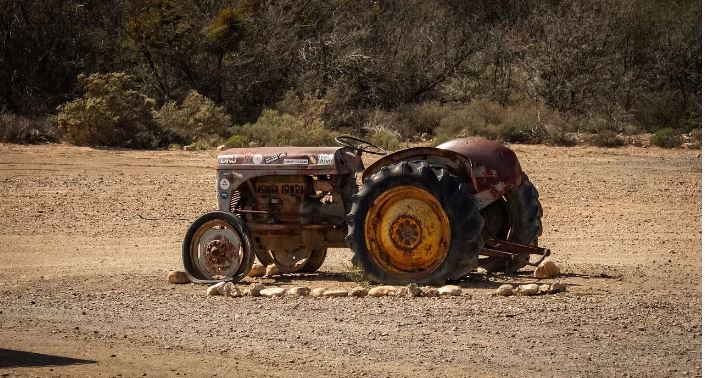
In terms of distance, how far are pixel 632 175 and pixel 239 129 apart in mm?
8661

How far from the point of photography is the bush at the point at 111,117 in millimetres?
25406

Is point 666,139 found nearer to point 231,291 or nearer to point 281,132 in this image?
point 281,132

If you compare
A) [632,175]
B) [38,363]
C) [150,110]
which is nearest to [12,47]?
[150,110]

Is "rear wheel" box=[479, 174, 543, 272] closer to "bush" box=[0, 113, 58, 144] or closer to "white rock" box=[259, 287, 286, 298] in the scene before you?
"white rock" box=[259, 287, 286, 298]

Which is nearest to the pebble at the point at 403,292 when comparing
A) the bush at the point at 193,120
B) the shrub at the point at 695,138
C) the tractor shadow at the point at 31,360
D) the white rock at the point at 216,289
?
the white rock at the point at 216,289

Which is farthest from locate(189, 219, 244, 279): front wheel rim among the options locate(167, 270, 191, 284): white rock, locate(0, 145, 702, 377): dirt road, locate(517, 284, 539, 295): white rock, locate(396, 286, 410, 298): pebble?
locate(517, 284, 539, 295): white rock

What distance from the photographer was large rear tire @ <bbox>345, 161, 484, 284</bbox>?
1155 cm

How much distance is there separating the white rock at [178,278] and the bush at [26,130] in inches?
536

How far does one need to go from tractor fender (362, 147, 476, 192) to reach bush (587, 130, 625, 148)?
1626cm

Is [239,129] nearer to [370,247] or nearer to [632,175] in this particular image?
[632,175]

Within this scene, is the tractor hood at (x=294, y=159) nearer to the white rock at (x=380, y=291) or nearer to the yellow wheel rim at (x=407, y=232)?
the yellow wheel rim at (x=407, y=232)

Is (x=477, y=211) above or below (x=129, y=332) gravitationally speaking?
above

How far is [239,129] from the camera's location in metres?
27.6

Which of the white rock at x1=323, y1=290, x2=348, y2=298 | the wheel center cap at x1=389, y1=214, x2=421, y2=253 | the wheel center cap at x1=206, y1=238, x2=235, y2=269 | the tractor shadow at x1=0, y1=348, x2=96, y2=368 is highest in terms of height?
the wheel center cap at x1=389, y1=214, x2=421, y2=253
